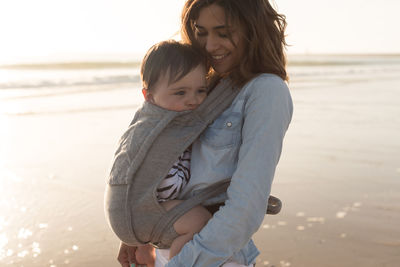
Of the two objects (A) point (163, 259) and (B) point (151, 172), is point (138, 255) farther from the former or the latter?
(B) point (151, 172)

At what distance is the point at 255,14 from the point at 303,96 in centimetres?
1089

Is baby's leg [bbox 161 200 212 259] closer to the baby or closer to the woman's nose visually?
the baby

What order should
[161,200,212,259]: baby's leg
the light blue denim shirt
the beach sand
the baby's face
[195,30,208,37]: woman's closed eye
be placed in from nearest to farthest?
1. the light blue denim shirt
2. [161,200,212,259]: baby's leg
3. the baby's face
4. [195,30,208,37]: woman's closed eye
5. the beach sand

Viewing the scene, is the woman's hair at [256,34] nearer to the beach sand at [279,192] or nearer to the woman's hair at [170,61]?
the woman's hair at [170,61]

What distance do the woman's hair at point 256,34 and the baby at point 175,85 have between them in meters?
0.16

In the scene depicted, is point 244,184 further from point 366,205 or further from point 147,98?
point 366,205

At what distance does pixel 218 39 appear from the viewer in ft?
6.18

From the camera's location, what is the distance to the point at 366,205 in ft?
14.9

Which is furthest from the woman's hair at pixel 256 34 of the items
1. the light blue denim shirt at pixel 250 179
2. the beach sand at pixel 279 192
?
the beach sand at pixel 279 192

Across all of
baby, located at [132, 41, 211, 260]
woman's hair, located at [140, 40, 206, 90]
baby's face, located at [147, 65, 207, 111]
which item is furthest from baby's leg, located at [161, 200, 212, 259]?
woman's hair, located at [140, 40, 206, 90]

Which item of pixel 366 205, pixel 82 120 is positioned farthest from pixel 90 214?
pixel 82 120

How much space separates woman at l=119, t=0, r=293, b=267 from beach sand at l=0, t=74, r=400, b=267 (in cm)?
212

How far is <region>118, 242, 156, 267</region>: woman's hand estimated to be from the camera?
2.11 metres

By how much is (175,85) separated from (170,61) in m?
0.09
